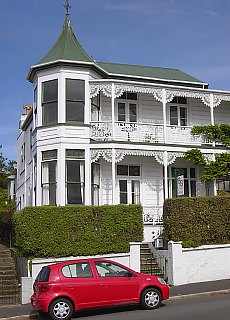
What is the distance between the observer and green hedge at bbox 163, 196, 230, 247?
18.1 metres

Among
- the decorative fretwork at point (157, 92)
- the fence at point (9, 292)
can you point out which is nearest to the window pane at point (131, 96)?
the decorative fretwork at point (157, 92)

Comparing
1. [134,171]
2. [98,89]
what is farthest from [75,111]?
[134,171]

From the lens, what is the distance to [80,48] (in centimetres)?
2295

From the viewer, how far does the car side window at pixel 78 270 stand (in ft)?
40.2

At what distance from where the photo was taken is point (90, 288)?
12102 mm

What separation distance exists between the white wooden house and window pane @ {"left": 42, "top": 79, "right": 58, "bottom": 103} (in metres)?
0.04

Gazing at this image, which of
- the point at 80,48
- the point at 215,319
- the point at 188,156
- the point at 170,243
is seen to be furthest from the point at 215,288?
the point at 80,48

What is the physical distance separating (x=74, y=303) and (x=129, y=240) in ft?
20.5

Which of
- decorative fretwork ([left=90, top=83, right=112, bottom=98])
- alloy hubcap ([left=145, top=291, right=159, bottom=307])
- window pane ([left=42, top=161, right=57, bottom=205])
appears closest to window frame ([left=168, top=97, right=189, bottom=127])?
decorative fretwork ([left=90, top=83, right=112, bottom=98])

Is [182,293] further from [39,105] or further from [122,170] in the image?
[39,105]

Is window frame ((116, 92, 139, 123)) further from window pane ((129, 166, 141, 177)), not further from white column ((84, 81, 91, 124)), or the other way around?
white column ((84, 81, 91, 124))

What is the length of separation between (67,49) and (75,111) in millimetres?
3109

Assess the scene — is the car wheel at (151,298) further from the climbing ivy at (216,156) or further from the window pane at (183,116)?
Answer: the window pane at (183,116)

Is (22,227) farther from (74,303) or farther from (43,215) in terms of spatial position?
(74,303)
